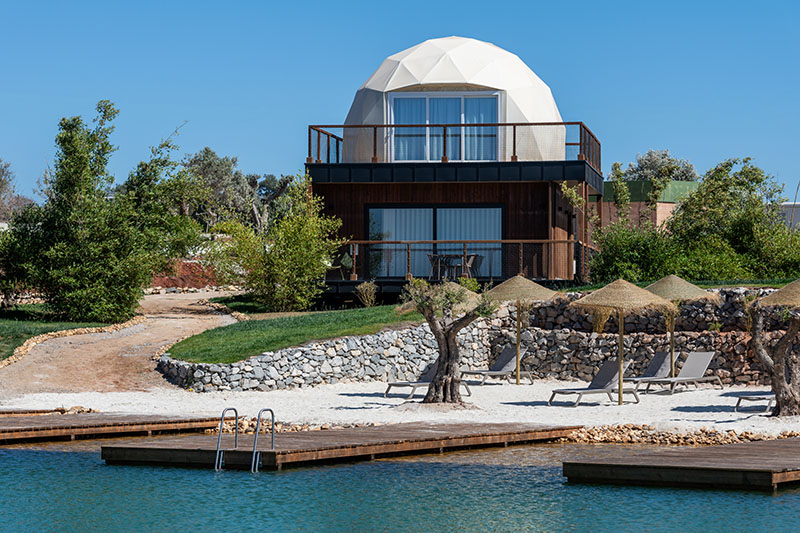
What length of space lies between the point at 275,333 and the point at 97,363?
141 inches

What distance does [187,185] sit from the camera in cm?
2978

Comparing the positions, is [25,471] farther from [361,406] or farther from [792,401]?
[792,401]

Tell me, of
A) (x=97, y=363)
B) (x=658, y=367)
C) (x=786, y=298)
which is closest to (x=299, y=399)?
(x=97, y=363)

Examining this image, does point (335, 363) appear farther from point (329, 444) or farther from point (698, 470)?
point (698, 470)

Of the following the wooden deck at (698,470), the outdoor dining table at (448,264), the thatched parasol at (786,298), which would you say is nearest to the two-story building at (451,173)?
the outdoor dining table at (448,264)

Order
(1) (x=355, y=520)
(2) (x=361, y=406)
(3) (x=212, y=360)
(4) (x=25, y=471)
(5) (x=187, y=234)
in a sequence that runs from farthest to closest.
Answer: (5) (x=187, y=234), (3) (x=212, y=360), (2) (x=361, y=406), (4) (x=25, y=471), (1) (x=355, y=520)

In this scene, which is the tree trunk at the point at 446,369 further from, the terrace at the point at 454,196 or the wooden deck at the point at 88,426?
the terrace at the point at 454,196

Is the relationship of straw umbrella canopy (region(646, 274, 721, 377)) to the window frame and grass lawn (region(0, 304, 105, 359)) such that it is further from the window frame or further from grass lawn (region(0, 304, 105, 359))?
grass lawn (region(0, 304, 105, 359))

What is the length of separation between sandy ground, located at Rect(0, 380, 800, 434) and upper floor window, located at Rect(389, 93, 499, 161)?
10382 mm

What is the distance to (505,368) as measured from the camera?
75.6 feet

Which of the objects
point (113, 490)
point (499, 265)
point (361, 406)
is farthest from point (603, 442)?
point (499, 265)

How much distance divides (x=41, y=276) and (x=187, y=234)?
13.2ft

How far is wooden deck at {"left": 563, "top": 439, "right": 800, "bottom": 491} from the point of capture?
11109 mm

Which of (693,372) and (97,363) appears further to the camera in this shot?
(97,363)
